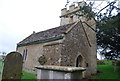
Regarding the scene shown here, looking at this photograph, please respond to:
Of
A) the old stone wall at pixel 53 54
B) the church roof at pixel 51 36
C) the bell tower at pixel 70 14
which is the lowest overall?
the old stone wall at pixel 53 54

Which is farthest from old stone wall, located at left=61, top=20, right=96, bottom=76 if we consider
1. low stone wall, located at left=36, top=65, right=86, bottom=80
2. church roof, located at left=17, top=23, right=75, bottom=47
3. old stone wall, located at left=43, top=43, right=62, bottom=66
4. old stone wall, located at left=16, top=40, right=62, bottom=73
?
low stone wall, located at left=36, top=65, right=86, bottom=80

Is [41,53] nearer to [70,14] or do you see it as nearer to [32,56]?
[32,56]

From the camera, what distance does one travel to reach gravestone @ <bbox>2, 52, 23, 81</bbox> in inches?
192

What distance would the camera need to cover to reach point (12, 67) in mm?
5027

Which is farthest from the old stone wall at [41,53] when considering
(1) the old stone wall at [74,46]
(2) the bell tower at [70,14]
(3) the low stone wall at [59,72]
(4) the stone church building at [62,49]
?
(2) the bell tower at [70,14]

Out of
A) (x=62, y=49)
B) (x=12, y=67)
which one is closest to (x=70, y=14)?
(x=62, y=49)

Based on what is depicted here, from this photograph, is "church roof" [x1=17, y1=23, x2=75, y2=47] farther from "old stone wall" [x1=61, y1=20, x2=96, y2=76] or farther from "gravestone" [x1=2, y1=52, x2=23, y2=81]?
"gravestone" [x1=2, y1=52, x2=23, y2=81]

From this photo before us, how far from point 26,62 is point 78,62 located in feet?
23.0

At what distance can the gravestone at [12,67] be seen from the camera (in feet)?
16.0

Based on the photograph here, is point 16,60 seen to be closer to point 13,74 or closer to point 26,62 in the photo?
point 13,74

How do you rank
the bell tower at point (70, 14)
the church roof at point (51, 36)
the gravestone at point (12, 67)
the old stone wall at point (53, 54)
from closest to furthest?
the gravestone at point (12, 67) < the old stone wall at point (53, 54) < the church roof at point (51, 36) < the bell tower at point (70, 14)

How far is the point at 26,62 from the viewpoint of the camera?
43.6ft

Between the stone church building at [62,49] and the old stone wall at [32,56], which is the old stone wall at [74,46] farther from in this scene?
the old stone wall at [32,56]

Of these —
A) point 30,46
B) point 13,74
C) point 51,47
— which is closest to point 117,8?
point 51,47
